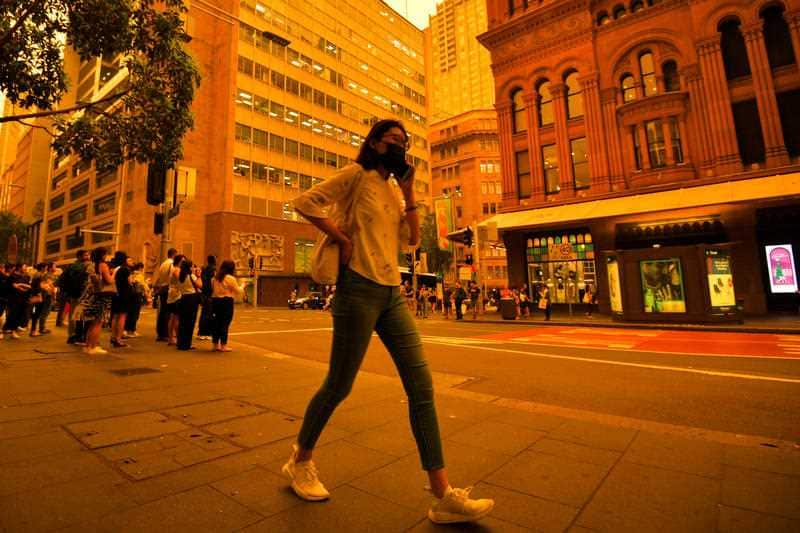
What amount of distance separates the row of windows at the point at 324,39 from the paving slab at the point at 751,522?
5012 cm

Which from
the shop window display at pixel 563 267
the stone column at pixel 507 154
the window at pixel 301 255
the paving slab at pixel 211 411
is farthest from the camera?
the window at pixel 301 255

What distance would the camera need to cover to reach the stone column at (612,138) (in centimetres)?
2052

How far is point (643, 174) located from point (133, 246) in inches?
1688

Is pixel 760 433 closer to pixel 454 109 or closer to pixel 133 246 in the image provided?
pixel 133 246

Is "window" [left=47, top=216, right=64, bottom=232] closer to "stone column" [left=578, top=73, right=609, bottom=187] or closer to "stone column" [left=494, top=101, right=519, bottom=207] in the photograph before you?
"stone column" [left=494, top=101, right=519, bottom=207]

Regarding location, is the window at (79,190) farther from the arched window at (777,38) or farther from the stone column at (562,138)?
the arched window at (777,38)

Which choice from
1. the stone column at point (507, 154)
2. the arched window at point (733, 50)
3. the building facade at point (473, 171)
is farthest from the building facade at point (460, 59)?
the arched window at point (733, 50)

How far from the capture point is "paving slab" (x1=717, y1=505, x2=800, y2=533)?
1907mm

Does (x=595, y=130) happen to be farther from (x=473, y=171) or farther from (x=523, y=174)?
(x=473, y=171)

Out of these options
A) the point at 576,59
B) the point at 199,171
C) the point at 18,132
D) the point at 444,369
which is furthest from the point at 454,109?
the point at 444,369

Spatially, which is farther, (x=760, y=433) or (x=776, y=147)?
(x=776, y=147)

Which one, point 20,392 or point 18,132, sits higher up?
point 18,132

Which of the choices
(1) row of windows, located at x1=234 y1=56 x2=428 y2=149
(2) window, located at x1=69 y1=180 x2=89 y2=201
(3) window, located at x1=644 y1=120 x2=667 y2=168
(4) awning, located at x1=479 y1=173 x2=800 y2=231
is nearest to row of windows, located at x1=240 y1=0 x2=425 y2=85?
(1) row of windows, located at x1=234 y1=56 x2=428 y2=149

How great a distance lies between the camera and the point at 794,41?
1714 centimetres
